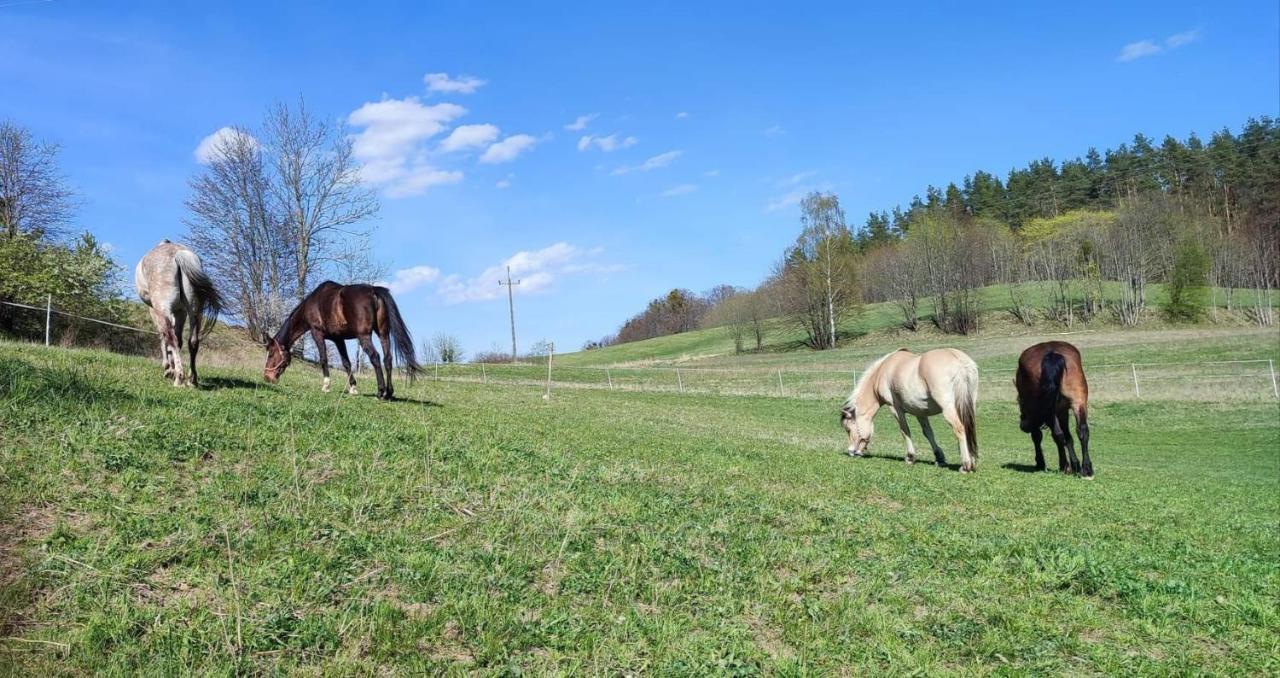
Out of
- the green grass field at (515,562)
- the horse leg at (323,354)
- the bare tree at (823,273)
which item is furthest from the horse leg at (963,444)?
the bare tree at (823,273)

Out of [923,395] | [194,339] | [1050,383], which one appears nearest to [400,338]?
[194,339]

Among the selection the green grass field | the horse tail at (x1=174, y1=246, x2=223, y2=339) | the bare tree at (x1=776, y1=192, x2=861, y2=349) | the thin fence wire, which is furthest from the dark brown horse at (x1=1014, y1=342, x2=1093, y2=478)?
the bare tree at (x1=776, y1=192, x2=861, y2=349)

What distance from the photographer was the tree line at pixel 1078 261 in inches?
2485

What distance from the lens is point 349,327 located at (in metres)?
13.1

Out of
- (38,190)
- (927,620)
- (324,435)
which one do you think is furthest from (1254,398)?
(38,190)

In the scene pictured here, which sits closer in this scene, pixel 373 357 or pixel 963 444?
pixel 963 444

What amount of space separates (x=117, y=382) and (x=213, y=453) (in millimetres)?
3393

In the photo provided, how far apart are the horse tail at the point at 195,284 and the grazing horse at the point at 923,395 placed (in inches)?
450

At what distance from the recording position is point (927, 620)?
172 inches

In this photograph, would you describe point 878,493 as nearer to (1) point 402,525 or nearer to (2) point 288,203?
(1) point 402,525

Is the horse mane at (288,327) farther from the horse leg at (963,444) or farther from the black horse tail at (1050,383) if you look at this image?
the black horse tail at (1050,383)

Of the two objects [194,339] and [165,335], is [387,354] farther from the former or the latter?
[165,335]

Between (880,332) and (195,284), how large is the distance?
67623mm

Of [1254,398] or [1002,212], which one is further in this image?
[1002,212]
